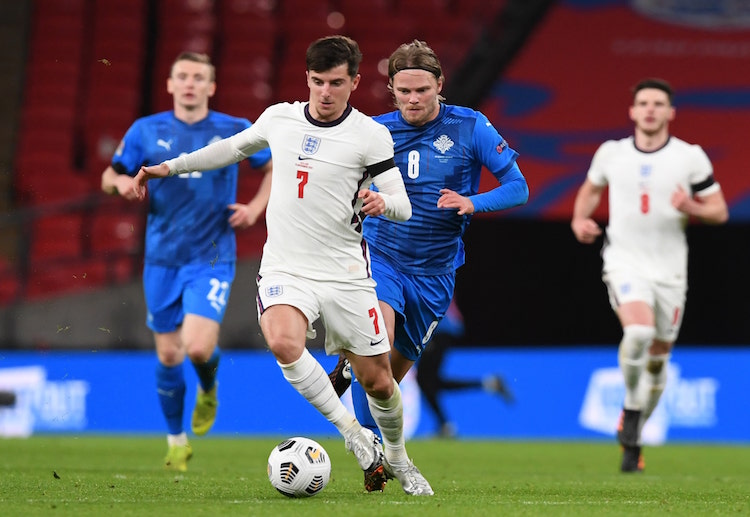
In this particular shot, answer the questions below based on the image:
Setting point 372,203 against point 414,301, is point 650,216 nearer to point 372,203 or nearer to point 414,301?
point 414,301

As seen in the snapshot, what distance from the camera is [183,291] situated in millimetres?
8250

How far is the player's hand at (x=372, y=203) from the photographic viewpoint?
18.3 ft

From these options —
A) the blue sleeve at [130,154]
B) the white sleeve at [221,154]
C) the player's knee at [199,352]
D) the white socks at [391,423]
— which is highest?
the white sleeve at [221,154]

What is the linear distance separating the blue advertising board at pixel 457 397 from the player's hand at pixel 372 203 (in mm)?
7290

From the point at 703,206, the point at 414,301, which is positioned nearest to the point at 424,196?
the point at 414,301

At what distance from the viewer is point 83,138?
16203mm

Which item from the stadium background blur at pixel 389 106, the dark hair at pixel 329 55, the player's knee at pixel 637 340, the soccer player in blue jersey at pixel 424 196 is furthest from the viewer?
the stadium background blur at pixel 389 106

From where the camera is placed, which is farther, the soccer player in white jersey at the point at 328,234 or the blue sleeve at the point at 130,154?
the blue sleeve at the point at 130,154

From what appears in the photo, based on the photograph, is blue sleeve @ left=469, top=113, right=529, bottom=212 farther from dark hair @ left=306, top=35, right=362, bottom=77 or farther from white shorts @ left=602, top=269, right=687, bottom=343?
white shorts @ left=602, top=269, right=687, bottom=343

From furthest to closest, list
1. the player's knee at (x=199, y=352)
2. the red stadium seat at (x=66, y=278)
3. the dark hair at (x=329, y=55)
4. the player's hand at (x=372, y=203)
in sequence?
the red stadium seat at (x=66, y=278) → the player's knee at (x=199, y=352) → the dark hair at (x=329, y=55) → the player's hand at (x=372, y=203)

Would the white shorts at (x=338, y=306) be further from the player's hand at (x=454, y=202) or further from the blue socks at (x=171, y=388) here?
the blue socks at (x=171, y=388)

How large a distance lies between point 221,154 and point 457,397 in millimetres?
7524

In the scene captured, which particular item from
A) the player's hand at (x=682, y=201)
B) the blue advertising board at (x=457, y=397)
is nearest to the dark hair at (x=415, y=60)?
the player's hand at (x=682, y=201)

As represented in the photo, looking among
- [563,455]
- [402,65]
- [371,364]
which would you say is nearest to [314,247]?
[371,364]
